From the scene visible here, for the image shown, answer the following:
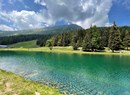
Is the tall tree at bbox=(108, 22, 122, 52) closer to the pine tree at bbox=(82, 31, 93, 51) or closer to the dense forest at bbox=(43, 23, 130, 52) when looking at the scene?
the dense forest at bbox=(43, 23, 130, 52)

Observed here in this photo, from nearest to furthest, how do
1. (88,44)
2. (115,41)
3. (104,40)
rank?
(115,41)
(88,44)
(104,40)

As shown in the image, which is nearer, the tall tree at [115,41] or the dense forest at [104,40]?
the tall tree at [115,41]

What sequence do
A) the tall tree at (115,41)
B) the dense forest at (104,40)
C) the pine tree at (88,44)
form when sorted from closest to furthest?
1. the tall tree at (115,41)
2. the dense forest at (104,40)
3. the pine tree at (88,44)

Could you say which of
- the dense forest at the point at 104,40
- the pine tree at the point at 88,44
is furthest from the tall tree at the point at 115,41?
the pine tree at the point at 88,44

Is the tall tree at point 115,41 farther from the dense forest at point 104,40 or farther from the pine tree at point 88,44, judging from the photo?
the pine tree at point 88,44

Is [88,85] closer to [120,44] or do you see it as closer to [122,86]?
[122,86]

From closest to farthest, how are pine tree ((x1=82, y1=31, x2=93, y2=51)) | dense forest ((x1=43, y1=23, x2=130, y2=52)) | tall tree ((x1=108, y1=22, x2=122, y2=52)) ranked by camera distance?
tall tree ((x1=108, y1=22, x2=122, y2=52)), dense forest ((x1=43, y1=23, x2=130, y2=52)), pine tree ((x1=82, y1=31, x2=93, y2=51))

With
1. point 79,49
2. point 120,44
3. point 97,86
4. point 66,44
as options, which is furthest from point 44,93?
point 66,44

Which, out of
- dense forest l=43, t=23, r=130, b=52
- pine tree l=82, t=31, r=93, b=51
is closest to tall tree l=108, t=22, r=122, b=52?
dense forest l=43, t=23, r=130, b=52

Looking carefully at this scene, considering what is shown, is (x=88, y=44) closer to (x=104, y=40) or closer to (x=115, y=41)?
(x=104, y=40)

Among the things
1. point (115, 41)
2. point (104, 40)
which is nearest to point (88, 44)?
point (104, 40)

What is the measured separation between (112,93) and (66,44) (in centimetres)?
14886

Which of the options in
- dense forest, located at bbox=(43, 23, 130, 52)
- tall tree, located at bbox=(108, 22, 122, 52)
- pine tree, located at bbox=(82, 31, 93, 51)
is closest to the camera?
tall tree, located at bbox=(108, 22, 122, 52)

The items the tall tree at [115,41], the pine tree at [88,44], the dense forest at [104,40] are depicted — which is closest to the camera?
the tall tree at [115,41]
